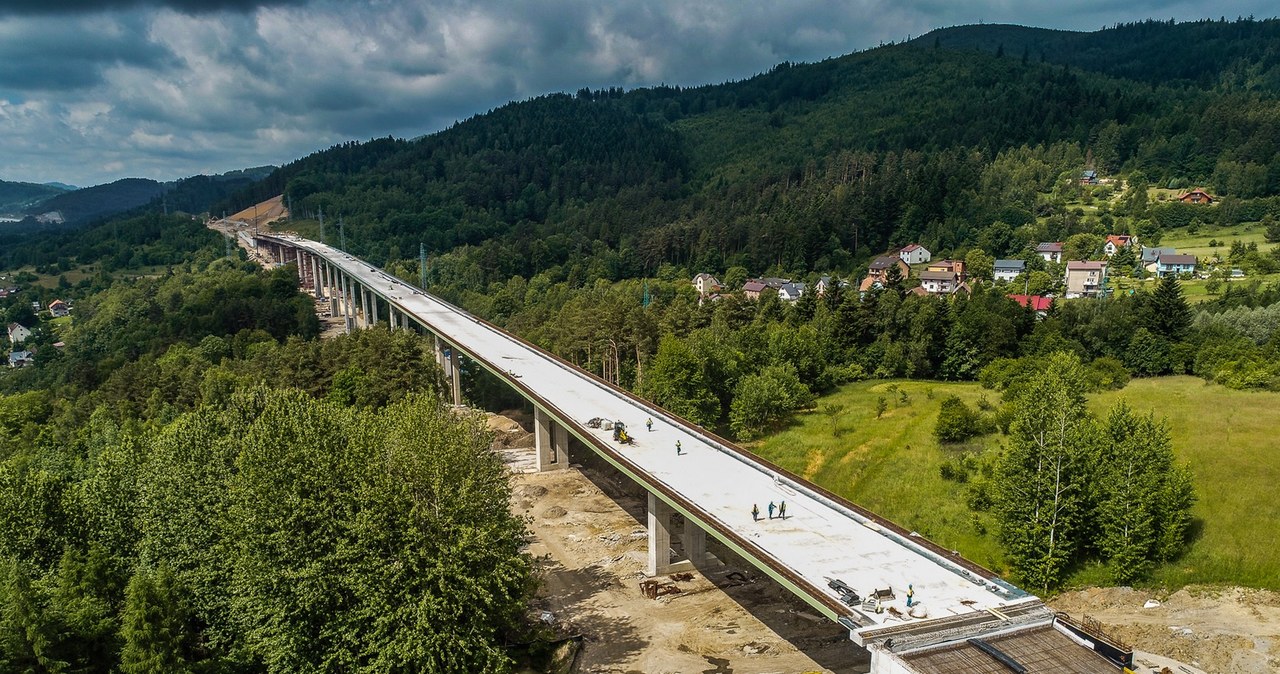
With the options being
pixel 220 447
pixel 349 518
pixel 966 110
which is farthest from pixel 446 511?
pixel 966 110

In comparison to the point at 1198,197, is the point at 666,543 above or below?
below

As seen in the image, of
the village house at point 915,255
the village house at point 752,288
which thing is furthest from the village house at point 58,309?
the village house at point 915,255

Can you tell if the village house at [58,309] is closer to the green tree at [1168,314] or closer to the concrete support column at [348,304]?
the concrete support column at [348,304]

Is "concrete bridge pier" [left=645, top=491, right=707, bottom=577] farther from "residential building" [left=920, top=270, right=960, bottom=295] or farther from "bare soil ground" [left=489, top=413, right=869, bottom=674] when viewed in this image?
"residential building" [left=920, top=270, right=960, bottom=295]

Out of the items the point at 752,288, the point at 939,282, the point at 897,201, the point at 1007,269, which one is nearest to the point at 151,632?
the point at 752,288

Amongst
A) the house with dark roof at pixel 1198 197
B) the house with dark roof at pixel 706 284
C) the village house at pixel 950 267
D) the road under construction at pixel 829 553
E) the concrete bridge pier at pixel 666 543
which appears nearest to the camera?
the road under construction at pixel 829 553

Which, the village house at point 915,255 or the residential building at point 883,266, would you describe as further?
the village house at point 915,255

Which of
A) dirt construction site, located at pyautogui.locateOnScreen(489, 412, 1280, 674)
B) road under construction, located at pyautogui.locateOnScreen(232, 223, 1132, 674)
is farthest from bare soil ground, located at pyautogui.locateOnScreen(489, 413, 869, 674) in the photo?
road under construction, located at pyautogui.locateOnScreen(232, 223, 1132, 674)

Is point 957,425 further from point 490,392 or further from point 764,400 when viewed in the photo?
point 490,392
